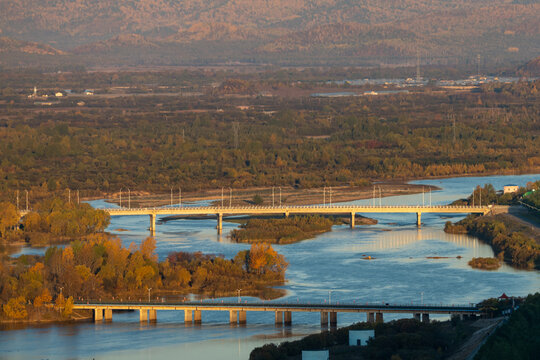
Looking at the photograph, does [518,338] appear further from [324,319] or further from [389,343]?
[324,319]

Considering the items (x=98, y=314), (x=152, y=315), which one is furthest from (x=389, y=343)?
(x=98, y=314)

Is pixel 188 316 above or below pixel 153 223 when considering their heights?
below

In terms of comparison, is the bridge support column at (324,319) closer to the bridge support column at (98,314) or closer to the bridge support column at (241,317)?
the bridge support column at (241,317)

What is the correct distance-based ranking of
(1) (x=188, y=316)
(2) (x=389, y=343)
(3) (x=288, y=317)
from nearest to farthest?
(2) (x=389, y=343) → (3) (x=288, y=317) → (1) (x=188, y=316)

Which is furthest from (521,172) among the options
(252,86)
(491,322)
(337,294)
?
(252,86)

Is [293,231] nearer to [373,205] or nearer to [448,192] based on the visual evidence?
[373,205]

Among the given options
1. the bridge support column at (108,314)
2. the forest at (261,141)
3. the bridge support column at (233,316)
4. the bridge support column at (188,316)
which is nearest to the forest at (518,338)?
the bridge support column at (233,316)

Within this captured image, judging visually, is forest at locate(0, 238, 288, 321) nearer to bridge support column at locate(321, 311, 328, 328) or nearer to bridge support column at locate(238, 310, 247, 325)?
bridge support column at locate(238, 310, 247, 325)
